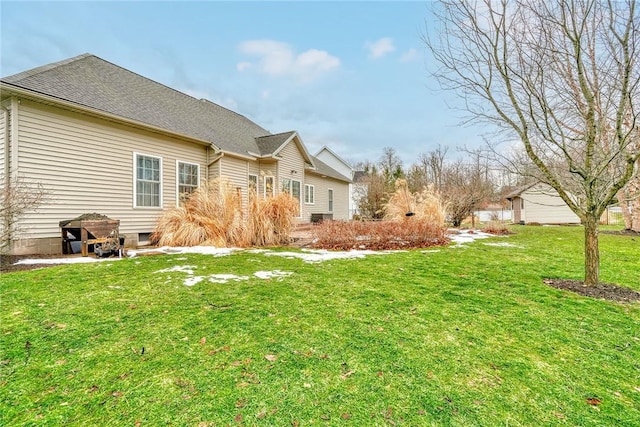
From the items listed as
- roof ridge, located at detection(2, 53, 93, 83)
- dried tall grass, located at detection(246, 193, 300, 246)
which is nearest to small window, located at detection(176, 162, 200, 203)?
dried tall grass, located at detection(246, 193, 300, 246)

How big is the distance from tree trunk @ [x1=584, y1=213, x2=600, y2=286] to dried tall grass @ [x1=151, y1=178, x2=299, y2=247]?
6214 mm

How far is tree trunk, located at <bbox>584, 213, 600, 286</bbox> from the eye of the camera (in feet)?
12.8

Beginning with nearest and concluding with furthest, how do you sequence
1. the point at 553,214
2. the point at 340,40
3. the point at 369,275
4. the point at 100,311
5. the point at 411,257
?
the point at 100,311 < the point at 369,275 < the point at 411,257 < the point at 340,40 < the point at 553,214

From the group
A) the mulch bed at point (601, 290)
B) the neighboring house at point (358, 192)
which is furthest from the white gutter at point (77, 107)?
the neighboring house at point (358, 192)

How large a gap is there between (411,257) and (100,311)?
541 cm

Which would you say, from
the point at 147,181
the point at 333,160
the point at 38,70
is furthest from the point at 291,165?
the point at 333,160

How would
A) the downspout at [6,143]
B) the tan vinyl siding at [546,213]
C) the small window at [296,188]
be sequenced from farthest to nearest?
the tan vinyl siding at [546,213] < the small window at [296,188] < the downspout at [6,143]

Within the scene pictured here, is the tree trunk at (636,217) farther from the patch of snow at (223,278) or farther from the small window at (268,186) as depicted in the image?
the patch of snow at (223,278)

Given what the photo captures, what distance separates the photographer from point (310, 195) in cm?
1714

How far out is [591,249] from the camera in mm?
3979

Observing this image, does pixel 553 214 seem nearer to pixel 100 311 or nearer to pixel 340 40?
pixel 340 40

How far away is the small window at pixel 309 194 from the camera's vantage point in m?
16.7

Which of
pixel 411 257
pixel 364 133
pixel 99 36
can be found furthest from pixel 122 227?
pixel 364 133

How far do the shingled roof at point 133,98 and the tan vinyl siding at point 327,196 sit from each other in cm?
447
